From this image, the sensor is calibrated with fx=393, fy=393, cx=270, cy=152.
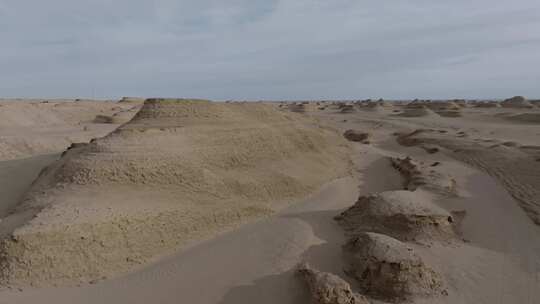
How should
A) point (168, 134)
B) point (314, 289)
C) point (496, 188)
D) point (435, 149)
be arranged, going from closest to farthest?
point (314, 289)
point (168, 134)
point (496, 188)
point (435, 149)

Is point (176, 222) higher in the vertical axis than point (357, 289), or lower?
higher

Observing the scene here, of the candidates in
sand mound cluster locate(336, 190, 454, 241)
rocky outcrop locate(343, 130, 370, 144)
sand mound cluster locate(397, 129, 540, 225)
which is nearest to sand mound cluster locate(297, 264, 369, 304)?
sand mound cluster locate(336, 190, 454, 241)

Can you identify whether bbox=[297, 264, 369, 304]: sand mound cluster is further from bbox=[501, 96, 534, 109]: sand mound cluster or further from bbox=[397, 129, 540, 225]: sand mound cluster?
bbox=[501, 96, 534, 109]: sand mound cluster

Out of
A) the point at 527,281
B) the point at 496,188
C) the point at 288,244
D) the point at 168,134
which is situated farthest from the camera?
the point at 496,188

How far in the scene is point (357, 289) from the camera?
5.18 meters

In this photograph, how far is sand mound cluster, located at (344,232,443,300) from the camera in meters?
5.00

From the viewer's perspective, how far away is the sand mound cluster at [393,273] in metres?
5.00

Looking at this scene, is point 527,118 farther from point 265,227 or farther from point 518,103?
point 265,227

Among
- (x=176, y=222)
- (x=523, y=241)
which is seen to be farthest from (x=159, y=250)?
Result: (x=523, y=241)

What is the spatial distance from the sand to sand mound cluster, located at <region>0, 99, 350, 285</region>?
0.10ft

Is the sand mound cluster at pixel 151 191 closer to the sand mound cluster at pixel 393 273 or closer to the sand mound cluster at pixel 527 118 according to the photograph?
the sand mound cluster at pixel 393 273

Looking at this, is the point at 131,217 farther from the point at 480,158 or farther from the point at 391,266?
the point at 480,158

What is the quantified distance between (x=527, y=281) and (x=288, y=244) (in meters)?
3.52

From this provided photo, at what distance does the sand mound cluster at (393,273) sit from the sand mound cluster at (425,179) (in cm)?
467
